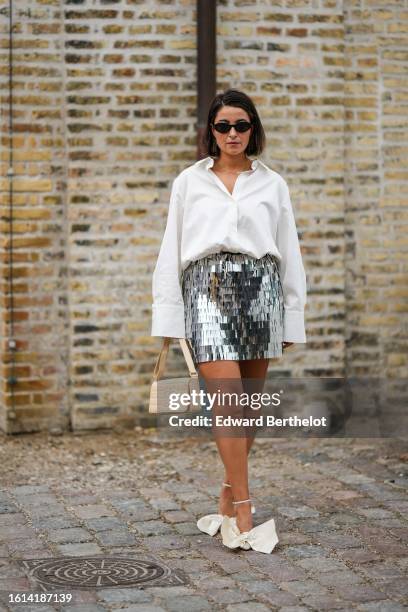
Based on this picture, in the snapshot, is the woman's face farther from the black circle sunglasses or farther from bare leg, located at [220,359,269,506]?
bare leg, located at [220,359,269,506]

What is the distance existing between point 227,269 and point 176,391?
57 centimetres

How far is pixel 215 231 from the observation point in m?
5.14

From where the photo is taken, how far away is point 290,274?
532 cm

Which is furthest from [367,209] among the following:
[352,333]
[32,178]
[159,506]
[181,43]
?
[159,506]

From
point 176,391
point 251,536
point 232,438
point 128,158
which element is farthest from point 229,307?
point 128,158

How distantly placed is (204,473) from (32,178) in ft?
6.90

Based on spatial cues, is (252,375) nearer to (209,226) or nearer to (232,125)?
(209,226)

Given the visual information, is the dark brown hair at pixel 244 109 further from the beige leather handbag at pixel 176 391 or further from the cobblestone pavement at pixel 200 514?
Result: the cobblestone pavement at pixel 200 514

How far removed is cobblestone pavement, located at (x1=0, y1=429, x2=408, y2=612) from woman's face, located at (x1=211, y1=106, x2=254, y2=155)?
1749 mm

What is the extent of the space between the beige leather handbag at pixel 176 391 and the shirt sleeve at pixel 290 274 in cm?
49

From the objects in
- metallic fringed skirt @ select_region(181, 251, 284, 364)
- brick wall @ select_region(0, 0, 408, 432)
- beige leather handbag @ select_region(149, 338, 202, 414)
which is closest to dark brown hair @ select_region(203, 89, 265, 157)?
metallic fringed skirt @ select_region(181, 251, 284, 364)

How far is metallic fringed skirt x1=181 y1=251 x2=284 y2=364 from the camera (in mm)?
5184

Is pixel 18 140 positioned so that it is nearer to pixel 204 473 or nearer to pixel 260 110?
pixel 260 110

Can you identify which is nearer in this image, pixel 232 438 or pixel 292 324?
pixel 232 438
